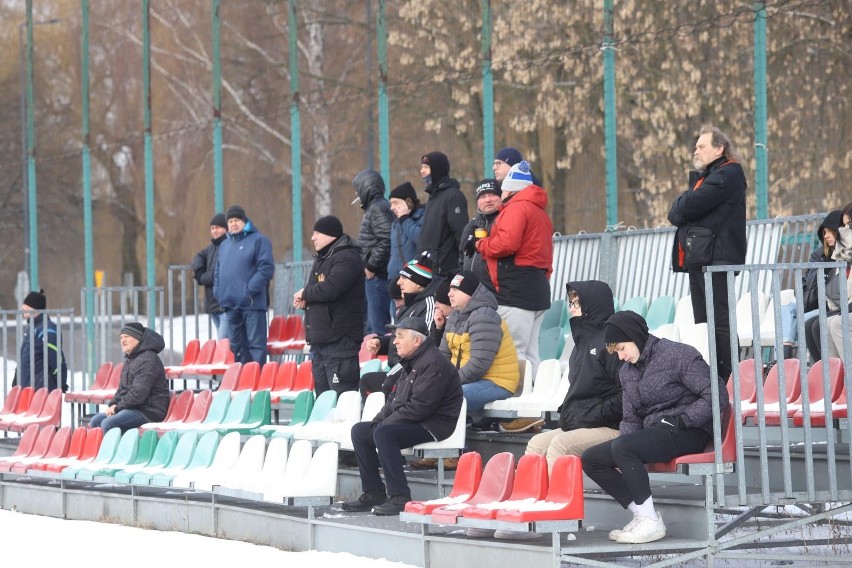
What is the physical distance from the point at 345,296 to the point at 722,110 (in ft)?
15.7

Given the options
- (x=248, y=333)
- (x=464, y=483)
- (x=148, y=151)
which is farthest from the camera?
(x=148, y=151)

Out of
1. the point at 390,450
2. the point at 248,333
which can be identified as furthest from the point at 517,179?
the point at 248,333

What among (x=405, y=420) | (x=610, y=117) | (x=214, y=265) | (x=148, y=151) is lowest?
(x=405, y=420)

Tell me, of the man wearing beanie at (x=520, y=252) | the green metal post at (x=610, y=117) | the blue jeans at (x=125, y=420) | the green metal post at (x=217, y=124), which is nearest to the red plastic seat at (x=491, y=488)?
the man wearing beanie at (x=520, y=252)

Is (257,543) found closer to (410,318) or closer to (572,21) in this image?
(410,318)

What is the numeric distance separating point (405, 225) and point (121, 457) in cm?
278

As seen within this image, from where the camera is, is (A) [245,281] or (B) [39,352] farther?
(B) [39,352]

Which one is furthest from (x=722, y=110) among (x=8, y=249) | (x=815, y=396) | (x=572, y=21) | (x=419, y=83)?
(x=8, y=249)

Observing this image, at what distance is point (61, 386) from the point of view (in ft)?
50.8

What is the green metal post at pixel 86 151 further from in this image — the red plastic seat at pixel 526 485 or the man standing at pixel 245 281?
the red plastic seat at pixel 526 485

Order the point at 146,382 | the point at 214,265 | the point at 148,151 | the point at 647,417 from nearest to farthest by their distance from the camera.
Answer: the point at 647,417, the point at 146,382, the point at 214,265, the point at 148,151

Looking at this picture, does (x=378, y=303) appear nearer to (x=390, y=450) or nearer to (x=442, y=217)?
(x=442, y=217)

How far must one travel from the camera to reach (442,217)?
436 inches

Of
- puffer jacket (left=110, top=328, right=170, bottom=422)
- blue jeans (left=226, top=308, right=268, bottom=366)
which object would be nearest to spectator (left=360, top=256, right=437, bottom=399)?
puffer jacket (left=110, top=328, right=170, bottom=422)
